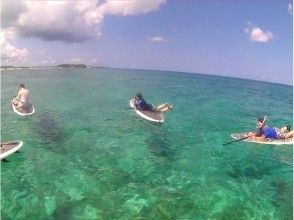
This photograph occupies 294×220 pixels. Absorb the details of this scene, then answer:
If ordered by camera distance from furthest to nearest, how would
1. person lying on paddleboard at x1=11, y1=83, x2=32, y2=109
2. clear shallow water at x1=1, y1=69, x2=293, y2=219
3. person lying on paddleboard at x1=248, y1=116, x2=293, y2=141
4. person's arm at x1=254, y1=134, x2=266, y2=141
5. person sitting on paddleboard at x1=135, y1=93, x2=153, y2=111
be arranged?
person sitting on paddleboard at x1=135, y1=93, x2=153, y2=111 < person lying on paddleboard at x1=11, y1=83, x2=32, y2=109 < person's arm at x1=254, y1=134, x2=266, y2=141 < person lying on paddleboard at x1=248, y1=116, x2=293, y2=141 < clear shallow water at x1=1, y1=69, x2=293, y2=219

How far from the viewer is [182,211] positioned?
46.7ft

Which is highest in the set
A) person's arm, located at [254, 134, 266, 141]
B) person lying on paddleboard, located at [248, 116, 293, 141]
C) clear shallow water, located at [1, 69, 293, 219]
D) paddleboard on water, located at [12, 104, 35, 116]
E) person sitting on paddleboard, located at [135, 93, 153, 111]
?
person sitting on paddleboard, located at [135, 93, 153, 111]

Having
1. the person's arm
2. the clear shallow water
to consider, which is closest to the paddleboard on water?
the clear shallow water

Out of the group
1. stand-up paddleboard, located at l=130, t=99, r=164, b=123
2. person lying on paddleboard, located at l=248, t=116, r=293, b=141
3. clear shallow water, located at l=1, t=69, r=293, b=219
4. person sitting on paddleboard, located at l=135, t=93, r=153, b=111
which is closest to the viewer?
clear shallow water, located at l=1, t=69, r=293, b=219

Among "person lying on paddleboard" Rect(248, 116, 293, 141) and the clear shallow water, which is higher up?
"person lying on paddleboard" Rect(248, 116, 293, 141)

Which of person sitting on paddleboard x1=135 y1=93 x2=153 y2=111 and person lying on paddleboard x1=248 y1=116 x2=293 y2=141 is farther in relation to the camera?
person sitting on paddleboard x1=135 y1=93 x2=153 y2=111

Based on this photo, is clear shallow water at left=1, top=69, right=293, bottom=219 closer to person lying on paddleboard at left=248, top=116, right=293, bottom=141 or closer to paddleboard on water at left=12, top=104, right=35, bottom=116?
paddleboard on water at left=12, top=104, right=35, bottom=116

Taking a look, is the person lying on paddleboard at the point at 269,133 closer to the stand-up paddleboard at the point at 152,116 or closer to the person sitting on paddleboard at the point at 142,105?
the stand-up paddleboard at the point at 152,116

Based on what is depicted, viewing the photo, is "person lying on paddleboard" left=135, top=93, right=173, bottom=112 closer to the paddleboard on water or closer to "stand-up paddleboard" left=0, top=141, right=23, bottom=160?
the paddleboard on water

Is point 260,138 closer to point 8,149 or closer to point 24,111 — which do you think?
point 8,149

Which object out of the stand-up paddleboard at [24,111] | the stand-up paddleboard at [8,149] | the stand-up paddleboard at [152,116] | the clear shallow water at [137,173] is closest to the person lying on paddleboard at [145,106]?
the stand-up paddleboard at [152,116]

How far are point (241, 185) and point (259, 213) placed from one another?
268cm

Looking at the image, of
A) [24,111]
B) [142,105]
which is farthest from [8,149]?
[142,105]

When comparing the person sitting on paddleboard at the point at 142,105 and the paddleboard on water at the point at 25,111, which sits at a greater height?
the person sitting on paddleboard at the point at 142,105
